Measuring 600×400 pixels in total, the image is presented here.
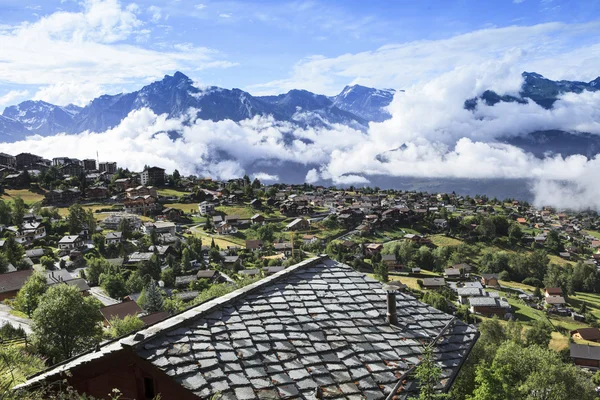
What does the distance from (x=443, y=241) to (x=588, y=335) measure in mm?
57953

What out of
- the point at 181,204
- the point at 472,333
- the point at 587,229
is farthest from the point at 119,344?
the point at 587,229

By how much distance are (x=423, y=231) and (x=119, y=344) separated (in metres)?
129

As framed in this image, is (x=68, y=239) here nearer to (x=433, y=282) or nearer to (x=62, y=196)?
(x=62, y=196)

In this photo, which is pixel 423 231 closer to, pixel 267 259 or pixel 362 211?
pixel 362 211

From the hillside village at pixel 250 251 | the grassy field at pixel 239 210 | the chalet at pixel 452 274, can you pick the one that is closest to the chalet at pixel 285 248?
the hillside village at pixel 250 251

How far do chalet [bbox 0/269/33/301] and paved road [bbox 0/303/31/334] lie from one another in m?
3.64

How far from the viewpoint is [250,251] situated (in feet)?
296

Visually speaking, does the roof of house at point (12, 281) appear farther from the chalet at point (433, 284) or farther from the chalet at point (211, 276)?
the chalet at point (433, 284)

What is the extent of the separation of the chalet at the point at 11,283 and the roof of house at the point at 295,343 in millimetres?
47447

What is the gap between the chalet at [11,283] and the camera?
4622 centimetres

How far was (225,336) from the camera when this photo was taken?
318 inches

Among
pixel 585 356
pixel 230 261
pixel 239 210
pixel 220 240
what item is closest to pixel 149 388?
pixel 585 356

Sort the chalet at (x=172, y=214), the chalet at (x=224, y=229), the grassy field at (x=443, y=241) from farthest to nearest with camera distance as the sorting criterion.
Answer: the grassy field at (x=443, y=241), the chalet at (x=172, y=214), the chalet at (x=224, y=229)

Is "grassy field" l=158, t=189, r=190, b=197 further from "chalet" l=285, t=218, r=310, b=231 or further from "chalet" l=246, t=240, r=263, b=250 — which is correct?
"chalet" l=246, t=240, r=263, b=250
